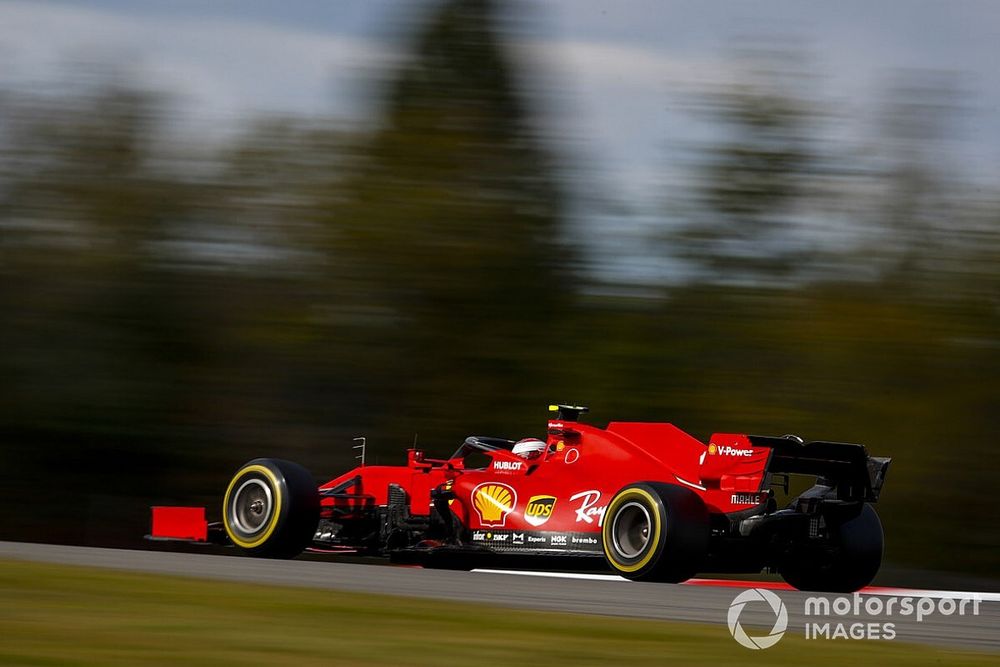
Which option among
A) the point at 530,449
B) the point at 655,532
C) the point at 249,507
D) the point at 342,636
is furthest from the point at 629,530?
the point at 342,636

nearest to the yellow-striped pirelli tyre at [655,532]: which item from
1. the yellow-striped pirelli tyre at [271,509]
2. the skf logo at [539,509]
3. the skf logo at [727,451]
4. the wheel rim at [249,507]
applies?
the skf logo at [727,451]

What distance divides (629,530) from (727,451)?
886mm

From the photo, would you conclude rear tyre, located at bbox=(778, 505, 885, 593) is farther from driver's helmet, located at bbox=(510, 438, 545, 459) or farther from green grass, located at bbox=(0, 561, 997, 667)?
green grass, located at bbox=(0, 561, 997, 667)

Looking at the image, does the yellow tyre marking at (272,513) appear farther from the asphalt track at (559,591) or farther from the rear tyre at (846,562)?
the rear tyre at (846,562)

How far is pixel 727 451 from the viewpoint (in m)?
10.1

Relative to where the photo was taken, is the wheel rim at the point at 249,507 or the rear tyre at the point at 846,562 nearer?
the rear tyre at the point at 846,562

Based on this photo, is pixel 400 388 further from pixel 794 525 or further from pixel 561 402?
pixel 794 525

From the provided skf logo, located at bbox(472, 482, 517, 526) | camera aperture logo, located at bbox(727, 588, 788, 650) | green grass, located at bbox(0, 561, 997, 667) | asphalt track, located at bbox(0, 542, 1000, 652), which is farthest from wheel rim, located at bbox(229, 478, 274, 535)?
camera aperture logo, located at bbox(727, 588, 788, 650)

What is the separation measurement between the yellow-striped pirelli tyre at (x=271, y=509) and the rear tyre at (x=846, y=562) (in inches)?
149

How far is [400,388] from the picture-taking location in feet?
79.4

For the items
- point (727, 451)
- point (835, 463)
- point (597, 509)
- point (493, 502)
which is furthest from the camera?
point (493, 502)

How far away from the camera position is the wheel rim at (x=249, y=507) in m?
11.7

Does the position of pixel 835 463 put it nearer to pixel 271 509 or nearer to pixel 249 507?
pixel 271 509

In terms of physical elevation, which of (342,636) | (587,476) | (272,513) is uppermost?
(587,476)
